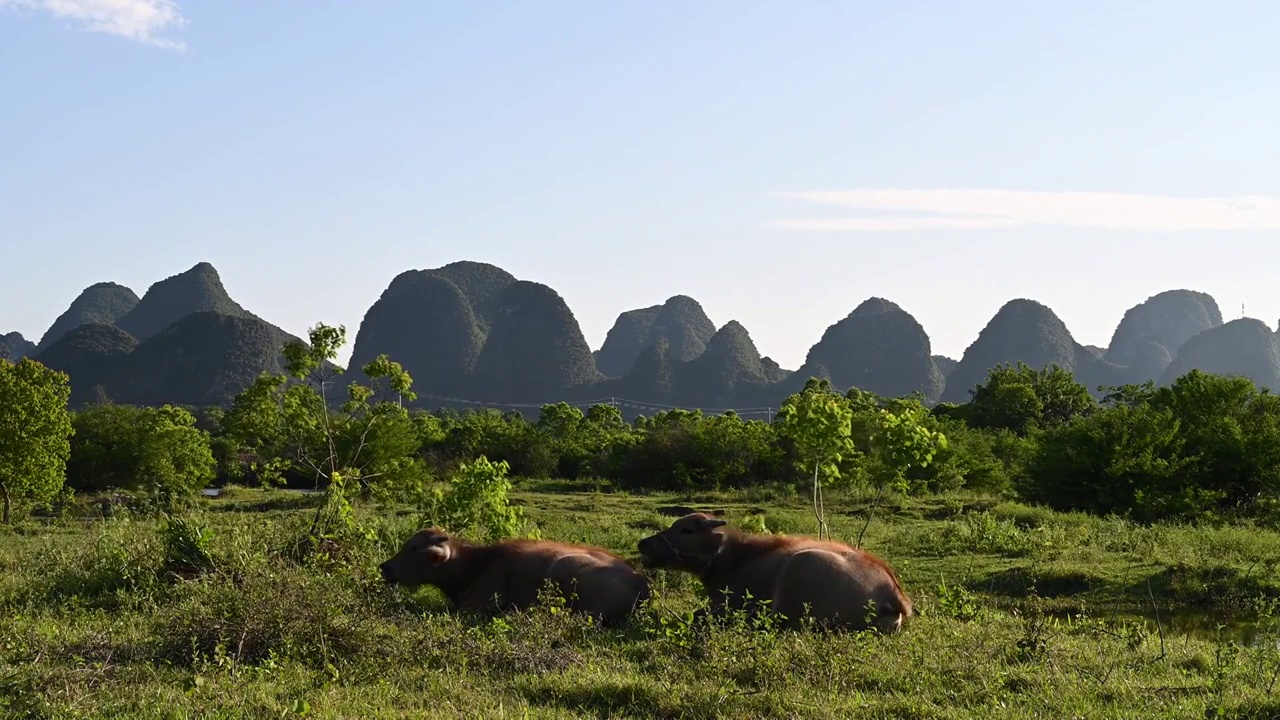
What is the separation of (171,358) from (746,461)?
85345 millimetres

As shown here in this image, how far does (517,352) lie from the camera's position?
118625 millimetres

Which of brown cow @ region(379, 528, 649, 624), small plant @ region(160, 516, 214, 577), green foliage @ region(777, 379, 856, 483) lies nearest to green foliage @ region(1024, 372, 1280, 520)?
green foliage @ region(777, 379, 856, 483)

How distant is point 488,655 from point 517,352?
113477mm

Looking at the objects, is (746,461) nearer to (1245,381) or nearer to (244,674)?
(1245,381)

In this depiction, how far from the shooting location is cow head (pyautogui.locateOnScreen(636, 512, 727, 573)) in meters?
7.39

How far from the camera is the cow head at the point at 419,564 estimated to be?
7617 millimetres

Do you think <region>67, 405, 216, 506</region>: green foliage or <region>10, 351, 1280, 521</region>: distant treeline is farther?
<region>67, 405, 216, 506</region>: green foliage

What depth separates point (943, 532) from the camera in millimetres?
13000

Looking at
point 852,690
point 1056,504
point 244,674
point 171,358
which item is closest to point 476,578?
point 244,674

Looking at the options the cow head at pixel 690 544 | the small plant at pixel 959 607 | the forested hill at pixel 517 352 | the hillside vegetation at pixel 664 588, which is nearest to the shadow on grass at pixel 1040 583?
the hillside vegetation at pixel 664 588

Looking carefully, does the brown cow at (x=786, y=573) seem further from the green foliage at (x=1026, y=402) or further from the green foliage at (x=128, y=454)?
the green foliage at (x=1026, y=402)

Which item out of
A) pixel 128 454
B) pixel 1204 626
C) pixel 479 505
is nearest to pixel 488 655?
pixel 479 505

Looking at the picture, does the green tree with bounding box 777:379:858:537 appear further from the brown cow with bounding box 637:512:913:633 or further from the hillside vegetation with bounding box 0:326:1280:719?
the brown cow with bounding box 637:512:913:633

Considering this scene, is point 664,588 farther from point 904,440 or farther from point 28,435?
point 28,435
